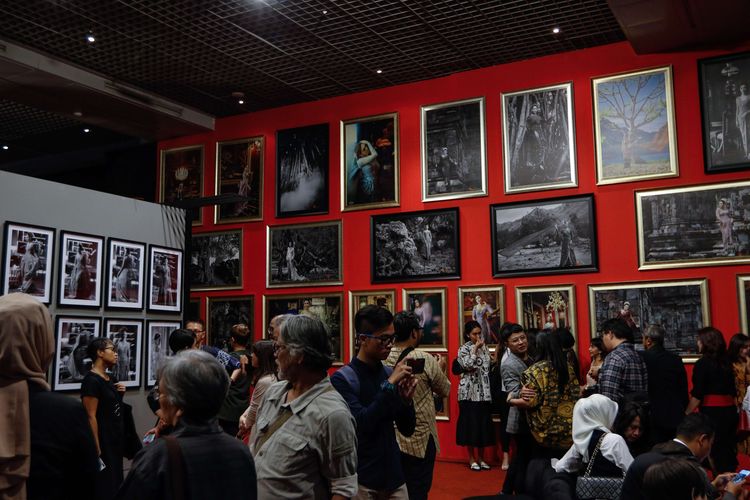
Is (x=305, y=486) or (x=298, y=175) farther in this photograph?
(x=298, y=175)

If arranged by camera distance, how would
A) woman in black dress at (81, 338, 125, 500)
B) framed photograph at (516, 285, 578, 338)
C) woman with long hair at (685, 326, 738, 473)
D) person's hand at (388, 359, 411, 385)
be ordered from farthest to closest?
framed photograph at (516, 285, 578, 338) < woman with long hair at (685, 326, 738, 473) < woman in black dress at (81, 338, 125, 500) < person's hand at (388, 359, 411, 385)

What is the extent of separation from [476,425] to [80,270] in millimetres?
6185

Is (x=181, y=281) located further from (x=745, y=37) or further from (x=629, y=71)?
(x=745, y=37)

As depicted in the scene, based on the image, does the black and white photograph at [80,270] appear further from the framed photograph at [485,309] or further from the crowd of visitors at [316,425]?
the framed photograph at [485,309]

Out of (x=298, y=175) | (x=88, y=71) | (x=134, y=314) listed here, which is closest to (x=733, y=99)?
(x=298, y=175)

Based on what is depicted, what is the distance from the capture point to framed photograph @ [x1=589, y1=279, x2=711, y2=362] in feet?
33.0

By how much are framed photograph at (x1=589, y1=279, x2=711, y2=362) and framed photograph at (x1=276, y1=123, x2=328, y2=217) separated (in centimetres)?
530

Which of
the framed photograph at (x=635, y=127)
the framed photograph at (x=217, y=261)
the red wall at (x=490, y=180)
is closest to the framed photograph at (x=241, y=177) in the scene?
the red wall at (x=490, y=180)

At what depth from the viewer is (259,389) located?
19.5 ft

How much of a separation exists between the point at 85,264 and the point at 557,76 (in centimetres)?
779

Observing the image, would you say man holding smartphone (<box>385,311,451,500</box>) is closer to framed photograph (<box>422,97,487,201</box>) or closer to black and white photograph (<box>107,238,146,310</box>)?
black and white photograph (<box>107,238,146,310</box>)

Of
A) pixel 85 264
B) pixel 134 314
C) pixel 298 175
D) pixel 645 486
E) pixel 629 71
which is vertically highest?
pixel 629 71

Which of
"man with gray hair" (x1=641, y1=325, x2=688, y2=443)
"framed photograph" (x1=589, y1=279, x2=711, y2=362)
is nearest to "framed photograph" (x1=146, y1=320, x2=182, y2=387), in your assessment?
"framed photograph" (x1=589, y1=279, x2=711, y2=362)

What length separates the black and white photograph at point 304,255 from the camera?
1295cm
